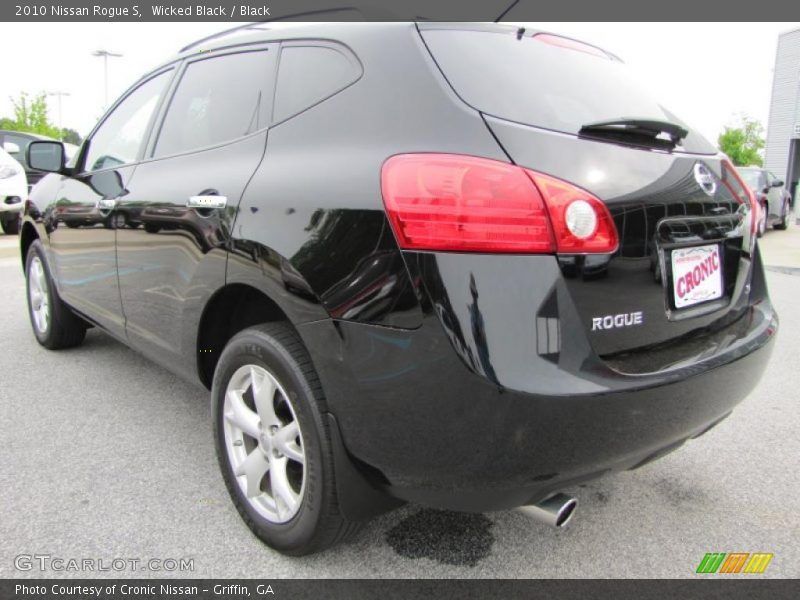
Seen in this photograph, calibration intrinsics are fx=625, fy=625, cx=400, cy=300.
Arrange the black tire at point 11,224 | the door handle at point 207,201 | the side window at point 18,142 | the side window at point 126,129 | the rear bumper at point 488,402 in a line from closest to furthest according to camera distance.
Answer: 1. the rear bumper at point 488,402
2. the door handle at point 207,201
3. the side window at point 126,129
4. the black tire at point 11,224
5. the side window at point 18,142

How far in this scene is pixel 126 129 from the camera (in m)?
3.31

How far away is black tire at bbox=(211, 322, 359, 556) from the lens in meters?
1.76

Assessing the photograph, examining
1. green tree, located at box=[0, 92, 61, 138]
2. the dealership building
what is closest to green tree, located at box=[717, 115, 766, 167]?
the dealership building

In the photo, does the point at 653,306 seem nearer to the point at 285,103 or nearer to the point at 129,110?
the point at 285,103

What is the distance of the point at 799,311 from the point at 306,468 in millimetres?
5930

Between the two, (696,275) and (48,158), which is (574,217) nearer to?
(696,275)

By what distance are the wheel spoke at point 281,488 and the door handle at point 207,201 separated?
882 millimetres

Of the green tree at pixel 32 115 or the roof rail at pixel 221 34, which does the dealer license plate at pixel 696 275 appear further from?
the green tree at pixel 32 115

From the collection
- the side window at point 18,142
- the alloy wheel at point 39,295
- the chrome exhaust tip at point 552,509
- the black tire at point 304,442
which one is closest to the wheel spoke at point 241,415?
the black tire at point 304,442

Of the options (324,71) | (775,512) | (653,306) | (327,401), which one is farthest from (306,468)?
(775,512)

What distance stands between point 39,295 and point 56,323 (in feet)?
1.18

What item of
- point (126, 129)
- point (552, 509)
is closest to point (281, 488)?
point (552, 509)

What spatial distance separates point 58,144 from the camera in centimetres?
364

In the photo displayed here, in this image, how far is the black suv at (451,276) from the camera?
1.49 m
